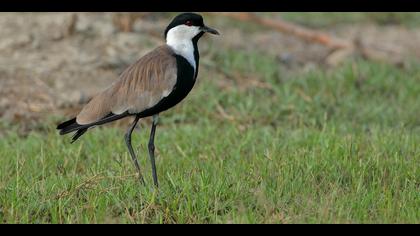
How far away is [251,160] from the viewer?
19.4ft

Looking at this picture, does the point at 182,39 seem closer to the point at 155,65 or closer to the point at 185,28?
the point at 185,28

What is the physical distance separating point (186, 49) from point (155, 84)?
337mm

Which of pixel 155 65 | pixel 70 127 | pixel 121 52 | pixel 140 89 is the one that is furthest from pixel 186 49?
pixel 121 52

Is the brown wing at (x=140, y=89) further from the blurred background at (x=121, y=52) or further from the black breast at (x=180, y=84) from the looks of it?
the blurred background at (x=121, y=52)

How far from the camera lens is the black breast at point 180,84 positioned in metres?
5.25

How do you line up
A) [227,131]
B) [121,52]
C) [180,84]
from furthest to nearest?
[121,52] < [227,131] < [180,84]

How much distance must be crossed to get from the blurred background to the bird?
92.6 inches

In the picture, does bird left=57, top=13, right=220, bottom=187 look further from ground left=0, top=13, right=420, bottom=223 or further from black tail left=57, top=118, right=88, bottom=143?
ground left=0, top=13, right=420, bottom=223

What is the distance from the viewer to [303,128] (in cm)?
723

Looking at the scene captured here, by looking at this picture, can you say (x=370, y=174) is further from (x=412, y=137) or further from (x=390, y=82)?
(x=390, y=82)

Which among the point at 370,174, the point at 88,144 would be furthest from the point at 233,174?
the point at 88,144

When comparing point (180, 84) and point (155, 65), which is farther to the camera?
point (155, 65)

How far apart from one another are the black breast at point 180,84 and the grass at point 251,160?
0.44 metres
